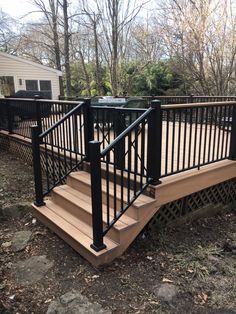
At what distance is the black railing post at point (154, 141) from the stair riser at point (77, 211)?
2.27 ft

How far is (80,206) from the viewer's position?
330cm

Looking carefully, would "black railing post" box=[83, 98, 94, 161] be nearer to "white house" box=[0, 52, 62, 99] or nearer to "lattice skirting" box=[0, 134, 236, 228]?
"lattice skirting" box=[0, 134, 236, 228]

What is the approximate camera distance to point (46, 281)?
101 inches

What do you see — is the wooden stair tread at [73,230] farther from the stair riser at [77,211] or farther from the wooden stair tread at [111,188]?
the wooden stair tread at [111,188]

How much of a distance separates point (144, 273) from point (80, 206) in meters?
1.06

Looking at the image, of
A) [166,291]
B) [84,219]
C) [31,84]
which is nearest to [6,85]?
[31,84]

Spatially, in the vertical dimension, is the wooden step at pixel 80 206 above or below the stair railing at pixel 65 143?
below

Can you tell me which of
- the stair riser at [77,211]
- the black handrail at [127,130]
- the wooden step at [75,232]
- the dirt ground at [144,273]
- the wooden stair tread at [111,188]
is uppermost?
the black handrail at [127,130]

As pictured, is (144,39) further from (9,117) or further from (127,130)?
(127,130)

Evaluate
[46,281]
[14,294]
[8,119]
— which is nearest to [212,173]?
[46,281]

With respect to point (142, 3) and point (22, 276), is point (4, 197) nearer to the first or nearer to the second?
point (22, 276)

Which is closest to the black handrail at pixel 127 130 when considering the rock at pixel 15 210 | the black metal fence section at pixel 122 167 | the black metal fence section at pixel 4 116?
the black metal fence section at pixel 122 167

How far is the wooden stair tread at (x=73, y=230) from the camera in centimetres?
278

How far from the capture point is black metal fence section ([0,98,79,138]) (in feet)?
15.1
